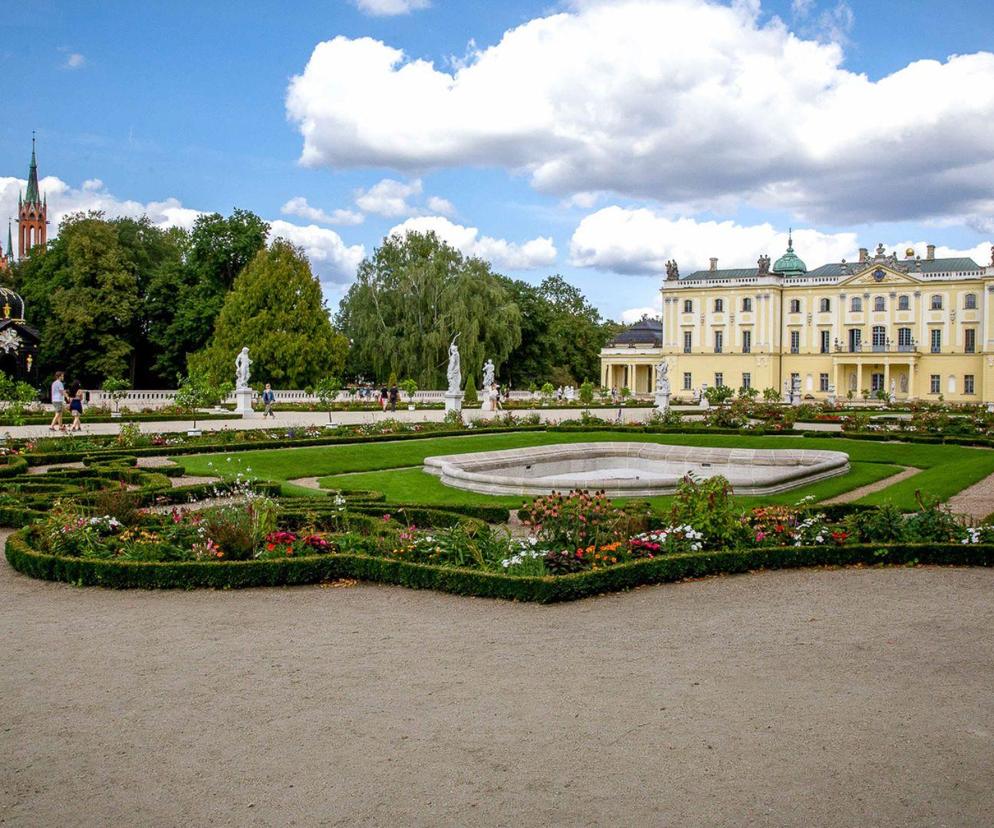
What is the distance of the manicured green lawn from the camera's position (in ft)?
52.4

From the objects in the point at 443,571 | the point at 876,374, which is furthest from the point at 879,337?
the point at 443,571

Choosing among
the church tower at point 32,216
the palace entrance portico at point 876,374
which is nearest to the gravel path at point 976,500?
the palace entrance portico at point 876,374

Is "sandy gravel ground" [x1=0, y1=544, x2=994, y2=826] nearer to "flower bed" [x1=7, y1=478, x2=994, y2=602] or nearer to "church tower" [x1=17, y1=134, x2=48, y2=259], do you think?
"flower bed" [x1=7, y1=478, x2=994, y2=602]

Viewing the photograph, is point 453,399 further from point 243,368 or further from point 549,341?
point 549,341

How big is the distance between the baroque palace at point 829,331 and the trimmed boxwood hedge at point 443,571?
59.1m

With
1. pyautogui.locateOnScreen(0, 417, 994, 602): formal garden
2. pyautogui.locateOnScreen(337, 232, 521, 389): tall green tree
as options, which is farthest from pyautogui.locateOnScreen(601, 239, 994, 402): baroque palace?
pyautogui.locateOnScreen(0, 417, 994, 602): formal garden

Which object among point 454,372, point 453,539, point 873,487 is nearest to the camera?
point 453,539

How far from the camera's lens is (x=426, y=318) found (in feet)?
172

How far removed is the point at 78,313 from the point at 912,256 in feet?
190

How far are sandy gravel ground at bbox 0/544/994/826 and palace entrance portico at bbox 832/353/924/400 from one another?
2507 inches

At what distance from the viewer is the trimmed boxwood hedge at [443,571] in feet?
27.9

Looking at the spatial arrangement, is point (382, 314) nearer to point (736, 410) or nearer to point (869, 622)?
point (736, 410)

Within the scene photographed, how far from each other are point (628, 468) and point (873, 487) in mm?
5699

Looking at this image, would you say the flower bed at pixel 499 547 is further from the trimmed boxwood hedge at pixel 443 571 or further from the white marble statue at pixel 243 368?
the white marble statue at pixel 243 368
